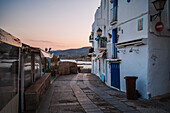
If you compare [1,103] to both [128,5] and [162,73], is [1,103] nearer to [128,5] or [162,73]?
[162,73]

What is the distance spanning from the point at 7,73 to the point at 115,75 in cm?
915

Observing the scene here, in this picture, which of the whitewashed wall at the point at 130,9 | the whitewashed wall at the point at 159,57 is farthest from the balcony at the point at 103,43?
the whitewashed wall at the point at 159,57

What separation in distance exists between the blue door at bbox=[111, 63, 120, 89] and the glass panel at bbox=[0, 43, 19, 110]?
817 cm

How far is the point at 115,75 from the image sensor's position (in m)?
12.1

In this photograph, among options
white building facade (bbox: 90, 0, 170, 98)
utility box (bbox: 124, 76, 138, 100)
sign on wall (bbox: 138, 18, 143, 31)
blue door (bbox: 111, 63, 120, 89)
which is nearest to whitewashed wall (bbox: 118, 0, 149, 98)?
white building facade (bbox: 90, 0, 170, 98)

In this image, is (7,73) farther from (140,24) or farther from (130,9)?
(130,9)

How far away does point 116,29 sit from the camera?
1248 cm

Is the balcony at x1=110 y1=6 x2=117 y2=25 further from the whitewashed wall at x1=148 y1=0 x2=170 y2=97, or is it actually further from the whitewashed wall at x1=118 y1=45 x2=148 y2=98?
the whitewashed wall at x1=148 y1=0 x2=170 y2=97

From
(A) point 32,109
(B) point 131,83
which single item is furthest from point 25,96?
(B) point 131,83

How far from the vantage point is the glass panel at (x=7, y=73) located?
388cm

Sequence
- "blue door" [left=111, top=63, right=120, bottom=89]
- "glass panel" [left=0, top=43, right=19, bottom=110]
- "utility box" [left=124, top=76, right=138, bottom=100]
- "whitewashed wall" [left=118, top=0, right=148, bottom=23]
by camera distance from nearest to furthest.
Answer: "glass panel" [left=0, top=43, right=19, bottom=110] < "utility box" [left=124, top=76, right=138, bottom=100] < "whitewashed wall" [left=118, top=0, right=148, bottom=23] < "blue door" [left=111, top=63, right=120, bottom=89]

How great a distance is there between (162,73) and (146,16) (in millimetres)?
3536

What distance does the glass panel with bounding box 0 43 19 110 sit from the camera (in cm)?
388

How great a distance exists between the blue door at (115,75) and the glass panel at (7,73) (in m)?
8.17
